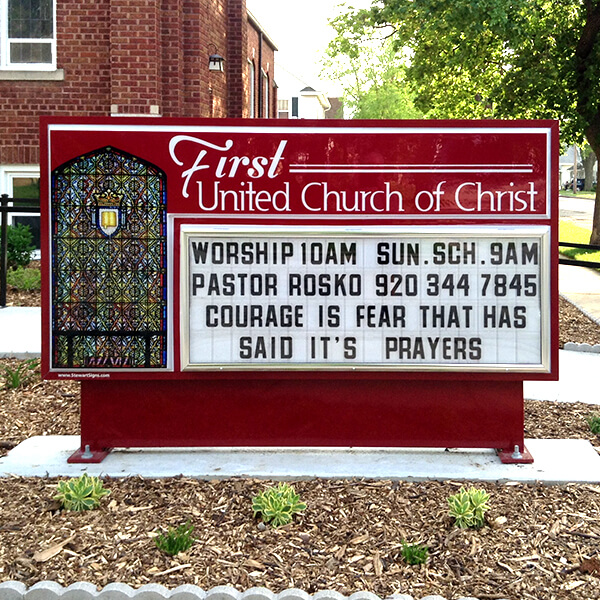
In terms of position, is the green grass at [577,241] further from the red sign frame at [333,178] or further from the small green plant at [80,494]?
the small green plant at [80,494]

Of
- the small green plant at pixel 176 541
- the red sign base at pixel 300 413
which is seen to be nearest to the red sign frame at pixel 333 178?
the red sign base at pixel 300 413

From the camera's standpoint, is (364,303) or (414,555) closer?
(414,555)

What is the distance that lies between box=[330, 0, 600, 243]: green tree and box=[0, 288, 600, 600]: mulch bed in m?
Result: 16.7

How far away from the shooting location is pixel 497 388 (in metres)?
5.89

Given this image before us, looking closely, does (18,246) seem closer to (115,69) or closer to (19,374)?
(115,69)

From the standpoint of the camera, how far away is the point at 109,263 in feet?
18.8

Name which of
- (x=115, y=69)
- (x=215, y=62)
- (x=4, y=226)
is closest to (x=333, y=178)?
(x=4, y=226)

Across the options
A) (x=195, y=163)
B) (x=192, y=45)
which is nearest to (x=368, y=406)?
(x=195, y=163)

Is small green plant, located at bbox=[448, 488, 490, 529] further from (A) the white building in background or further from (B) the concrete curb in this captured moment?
(A) the white building in background

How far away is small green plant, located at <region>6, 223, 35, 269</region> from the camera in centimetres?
1487

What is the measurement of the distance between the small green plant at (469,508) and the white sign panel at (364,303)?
1.04 metres

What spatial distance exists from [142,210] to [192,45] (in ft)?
37.8

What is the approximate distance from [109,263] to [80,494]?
1.45 metres

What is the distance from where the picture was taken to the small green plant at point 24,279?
46.0 feet
